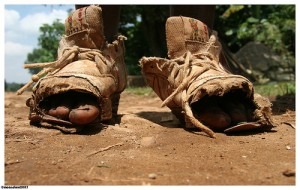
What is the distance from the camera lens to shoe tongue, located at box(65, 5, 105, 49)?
1698 millimetres

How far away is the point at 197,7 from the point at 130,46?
697 cm

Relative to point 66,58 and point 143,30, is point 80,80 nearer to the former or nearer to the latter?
point 66,58

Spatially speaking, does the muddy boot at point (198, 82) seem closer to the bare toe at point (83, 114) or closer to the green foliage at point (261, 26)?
the bare toe at point (83, 114)

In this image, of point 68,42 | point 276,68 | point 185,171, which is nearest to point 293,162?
point 185,171

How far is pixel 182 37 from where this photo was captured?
1728 millimetres

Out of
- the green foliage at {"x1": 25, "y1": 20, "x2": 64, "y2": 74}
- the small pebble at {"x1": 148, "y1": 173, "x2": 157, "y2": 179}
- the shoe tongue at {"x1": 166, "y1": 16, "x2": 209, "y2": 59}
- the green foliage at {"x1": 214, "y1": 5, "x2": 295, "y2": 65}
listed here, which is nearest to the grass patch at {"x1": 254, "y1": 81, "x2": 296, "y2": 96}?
the shoe tongue at {"x1": 166, "y1": 16, "x2": 209, "y2": 59}

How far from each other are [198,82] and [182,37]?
0.98 feet

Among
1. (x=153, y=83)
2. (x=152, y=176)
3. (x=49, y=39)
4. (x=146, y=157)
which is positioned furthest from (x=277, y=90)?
(x=49, y=39)

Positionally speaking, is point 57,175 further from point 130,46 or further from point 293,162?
point 130,46

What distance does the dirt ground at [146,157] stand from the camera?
3.20 ft

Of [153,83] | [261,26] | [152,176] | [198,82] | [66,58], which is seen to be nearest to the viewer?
[152,176]

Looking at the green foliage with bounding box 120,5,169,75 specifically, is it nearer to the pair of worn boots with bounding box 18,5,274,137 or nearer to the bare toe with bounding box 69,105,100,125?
the pair of worn boots with bounding box 18,5,274,137

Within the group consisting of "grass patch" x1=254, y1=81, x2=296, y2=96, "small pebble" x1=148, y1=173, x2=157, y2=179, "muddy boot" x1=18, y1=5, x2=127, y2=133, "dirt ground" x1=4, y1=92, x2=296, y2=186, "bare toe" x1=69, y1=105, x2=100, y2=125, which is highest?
"muddy boot" x1=18, y1=5, x2=127, y2=133

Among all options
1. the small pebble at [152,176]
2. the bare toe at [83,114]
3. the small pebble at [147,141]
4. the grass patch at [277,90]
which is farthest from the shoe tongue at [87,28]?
the grass patch at [277,90]
